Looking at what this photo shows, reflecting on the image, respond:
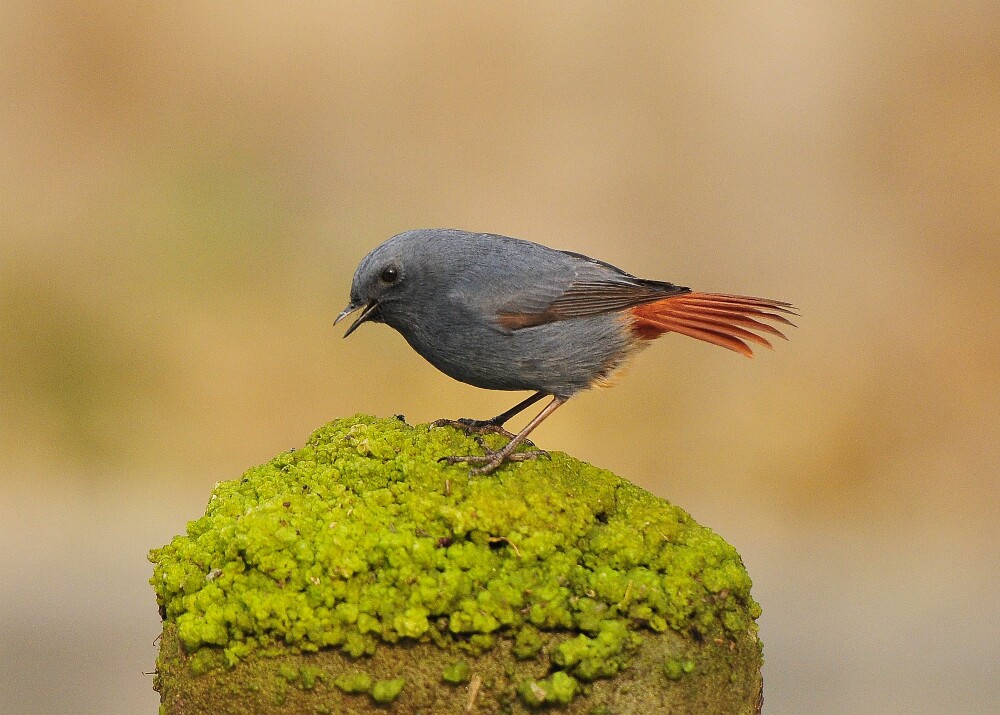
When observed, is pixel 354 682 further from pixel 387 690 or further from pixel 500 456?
pixel 500 456

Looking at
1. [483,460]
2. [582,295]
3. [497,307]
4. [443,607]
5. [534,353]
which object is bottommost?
[443,607]

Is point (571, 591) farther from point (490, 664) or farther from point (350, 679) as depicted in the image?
point (350, 679)

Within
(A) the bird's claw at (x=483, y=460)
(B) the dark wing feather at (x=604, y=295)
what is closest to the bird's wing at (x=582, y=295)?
(B) the dark wing feather at (x=604, y=295)

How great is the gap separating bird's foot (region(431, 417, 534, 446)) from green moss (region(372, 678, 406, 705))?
1.15 m

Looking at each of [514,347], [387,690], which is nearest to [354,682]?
[387,690]

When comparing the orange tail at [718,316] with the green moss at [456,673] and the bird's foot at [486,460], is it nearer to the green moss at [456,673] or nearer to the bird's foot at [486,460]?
the bird's foot at [486,460]

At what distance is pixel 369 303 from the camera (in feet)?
13.2

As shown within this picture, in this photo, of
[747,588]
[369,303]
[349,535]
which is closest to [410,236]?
[369,303]

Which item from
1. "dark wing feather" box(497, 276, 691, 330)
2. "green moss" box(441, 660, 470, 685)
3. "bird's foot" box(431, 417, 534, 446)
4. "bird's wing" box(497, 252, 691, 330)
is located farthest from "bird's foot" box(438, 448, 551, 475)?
"green moss" box(441, 660, 470, 685)

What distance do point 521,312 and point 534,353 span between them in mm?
165

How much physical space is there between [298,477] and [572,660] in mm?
1176

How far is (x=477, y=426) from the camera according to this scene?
13.7ft

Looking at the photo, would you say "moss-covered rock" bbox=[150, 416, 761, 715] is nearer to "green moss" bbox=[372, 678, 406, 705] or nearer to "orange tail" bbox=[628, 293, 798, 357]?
"green moss" bbox=[372, 678, 406, 705]

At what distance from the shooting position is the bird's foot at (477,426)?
4.10 metres
